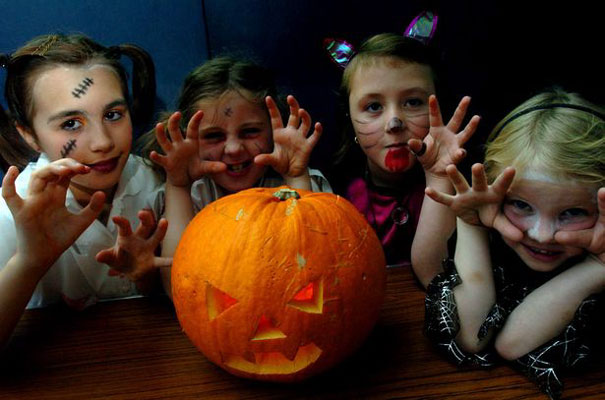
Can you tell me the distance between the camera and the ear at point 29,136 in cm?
110

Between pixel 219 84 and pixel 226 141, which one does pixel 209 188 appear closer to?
pixel 226 141

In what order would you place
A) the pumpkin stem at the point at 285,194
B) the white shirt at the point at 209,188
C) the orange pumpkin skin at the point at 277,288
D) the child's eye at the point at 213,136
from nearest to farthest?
the orange pumpkin skin at the point at 277,288, the pumpkin stem at the point at 285,194, the child's eye at the point at 213,136, the white shirt at the point at 209,188

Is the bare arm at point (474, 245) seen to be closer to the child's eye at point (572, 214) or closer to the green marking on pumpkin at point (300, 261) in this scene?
the child's eye at point (572, 214)

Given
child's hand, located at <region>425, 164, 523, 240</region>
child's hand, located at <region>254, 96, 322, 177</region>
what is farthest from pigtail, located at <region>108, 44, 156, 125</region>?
child's hand, located at <region>425, 164, 523, 240</region>

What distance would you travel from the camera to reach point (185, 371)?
2.80 ft

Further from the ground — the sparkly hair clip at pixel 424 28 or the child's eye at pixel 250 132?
the sparkly hair clip at pixel 424 28

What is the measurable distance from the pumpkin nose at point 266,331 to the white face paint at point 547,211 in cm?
47

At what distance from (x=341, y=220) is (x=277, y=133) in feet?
1.38

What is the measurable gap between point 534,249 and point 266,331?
1.68 ft

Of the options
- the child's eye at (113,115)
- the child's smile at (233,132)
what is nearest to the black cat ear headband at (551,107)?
the child's smile at (233,132)

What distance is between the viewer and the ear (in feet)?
3.60

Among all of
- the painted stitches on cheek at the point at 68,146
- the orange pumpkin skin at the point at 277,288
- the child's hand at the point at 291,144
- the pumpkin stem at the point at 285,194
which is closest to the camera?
the orange pumpkin skin at the point at 277,288

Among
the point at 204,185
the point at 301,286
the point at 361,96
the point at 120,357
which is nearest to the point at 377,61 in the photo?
the point at 361,96

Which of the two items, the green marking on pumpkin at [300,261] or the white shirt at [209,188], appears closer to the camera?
the green marking on pumpkin at [300,261]
